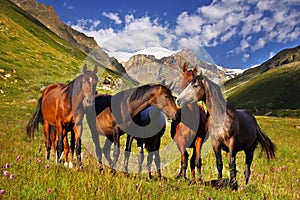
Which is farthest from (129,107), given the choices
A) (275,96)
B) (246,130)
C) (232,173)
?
(275,96)

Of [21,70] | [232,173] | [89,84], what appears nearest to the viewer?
[232,173]

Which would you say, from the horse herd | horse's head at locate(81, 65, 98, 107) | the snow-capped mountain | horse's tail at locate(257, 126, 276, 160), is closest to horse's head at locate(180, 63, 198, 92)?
the horse herd

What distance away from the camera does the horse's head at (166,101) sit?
8.19m

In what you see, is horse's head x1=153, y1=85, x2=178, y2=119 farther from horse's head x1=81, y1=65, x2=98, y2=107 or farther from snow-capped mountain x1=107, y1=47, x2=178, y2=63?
snow-capped mountain x1=107, y1=47, x2=178, y2=63

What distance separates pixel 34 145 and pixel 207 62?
362 inches

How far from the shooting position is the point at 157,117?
9.58m

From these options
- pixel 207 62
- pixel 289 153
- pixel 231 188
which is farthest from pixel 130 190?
pixel 289 153

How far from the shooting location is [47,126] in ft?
37.4

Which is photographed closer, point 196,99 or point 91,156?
point 196,99

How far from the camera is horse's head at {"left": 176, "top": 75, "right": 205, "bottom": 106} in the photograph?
312 inches

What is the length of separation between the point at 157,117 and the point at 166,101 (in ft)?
4.73

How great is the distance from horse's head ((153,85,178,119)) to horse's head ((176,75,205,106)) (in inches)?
14.6

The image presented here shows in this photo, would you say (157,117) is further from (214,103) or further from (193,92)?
(214,103)

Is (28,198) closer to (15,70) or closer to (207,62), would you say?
(207,62)
